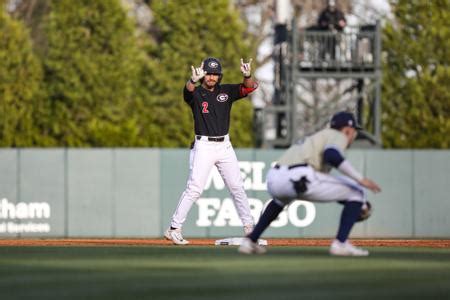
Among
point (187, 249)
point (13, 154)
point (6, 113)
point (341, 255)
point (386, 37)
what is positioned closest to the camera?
point (341, 255)

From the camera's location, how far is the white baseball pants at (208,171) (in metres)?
14.9

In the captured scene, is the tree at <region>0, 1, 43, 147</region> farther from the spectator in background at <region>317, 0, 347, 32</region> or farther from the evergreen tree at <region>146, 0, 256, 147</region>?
the spectator in background at <region>317, 0, 347, 32</region>

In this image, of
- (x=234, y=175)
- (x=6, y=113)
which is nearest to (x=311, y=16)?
(x=6, y=113)

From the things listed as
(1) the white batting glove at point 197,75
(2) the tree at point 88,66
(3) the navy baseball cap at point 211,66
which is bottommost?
(1) the white batting glove at point 197,75

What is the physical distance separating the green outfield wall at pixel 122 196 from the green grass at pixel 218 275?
35.8 ft

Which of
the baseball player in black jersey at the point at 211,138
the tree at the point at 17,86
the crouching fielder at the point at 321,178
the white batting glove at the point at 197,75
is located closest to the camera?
the crouching fielder at the point at 321,178

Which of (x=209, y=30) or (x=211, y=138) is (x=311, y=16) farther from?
(x=211, y=138)

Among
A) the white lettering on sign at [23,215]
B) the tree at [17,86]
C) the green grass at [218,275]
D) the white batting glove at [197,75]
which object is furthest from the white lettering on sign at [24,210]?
the green grass at [218,275]

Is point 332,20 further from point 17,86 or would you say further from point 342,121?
point 342,121

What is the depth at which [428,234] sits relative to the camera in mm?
25578

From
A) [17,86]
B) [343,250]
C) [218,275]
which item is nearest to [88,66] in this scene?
[17,86]

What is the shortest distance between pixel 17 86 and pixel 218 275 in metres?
20.5

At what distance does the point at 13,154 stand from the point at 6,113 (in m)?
5.40

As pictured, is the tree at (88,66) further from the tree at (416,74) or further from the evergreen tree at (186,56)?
the tree at (416,74)
